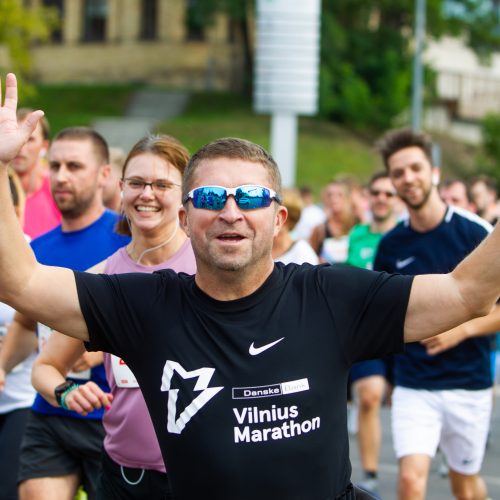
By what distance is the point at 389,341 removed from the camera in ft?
12.0

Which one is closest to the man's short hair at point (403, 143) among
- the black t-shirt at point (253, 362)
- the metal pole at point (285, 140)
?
the black t-shirt at point (253, 362)

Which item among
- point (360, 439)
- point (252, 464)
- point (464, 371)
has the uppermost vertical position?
point (252, 464)

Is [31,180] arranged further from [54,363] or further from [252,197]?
[252,197]

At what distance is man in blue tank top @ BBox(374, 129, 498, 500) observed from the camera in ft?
21.2

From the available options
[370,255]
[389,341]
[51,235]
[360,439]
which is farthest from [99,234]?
[370,255]

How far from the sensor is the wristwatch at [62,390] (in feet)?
14.6

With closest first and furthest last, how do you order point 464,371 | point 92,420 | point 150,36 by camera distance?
point 92,420, point 464,371, point 150,36

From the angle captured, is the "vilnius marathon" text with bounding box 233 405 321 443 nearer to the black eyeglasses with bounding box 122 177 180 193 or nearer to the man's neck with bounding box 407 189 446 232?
the black eyeglasses with bounding box 122 177 180 193

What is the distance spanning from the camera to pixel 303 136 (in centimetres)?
4250

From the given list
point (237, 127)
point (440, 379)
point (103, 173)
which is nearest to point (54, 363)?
point (103, 173)

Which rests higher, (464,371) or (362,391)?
(464,371)

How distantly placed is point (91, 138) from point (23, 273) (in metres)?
2.91

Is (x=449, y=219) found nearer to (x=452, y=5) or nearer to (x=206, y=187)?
(x=206, y=187)

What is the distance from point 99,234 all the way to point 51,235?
252mm
